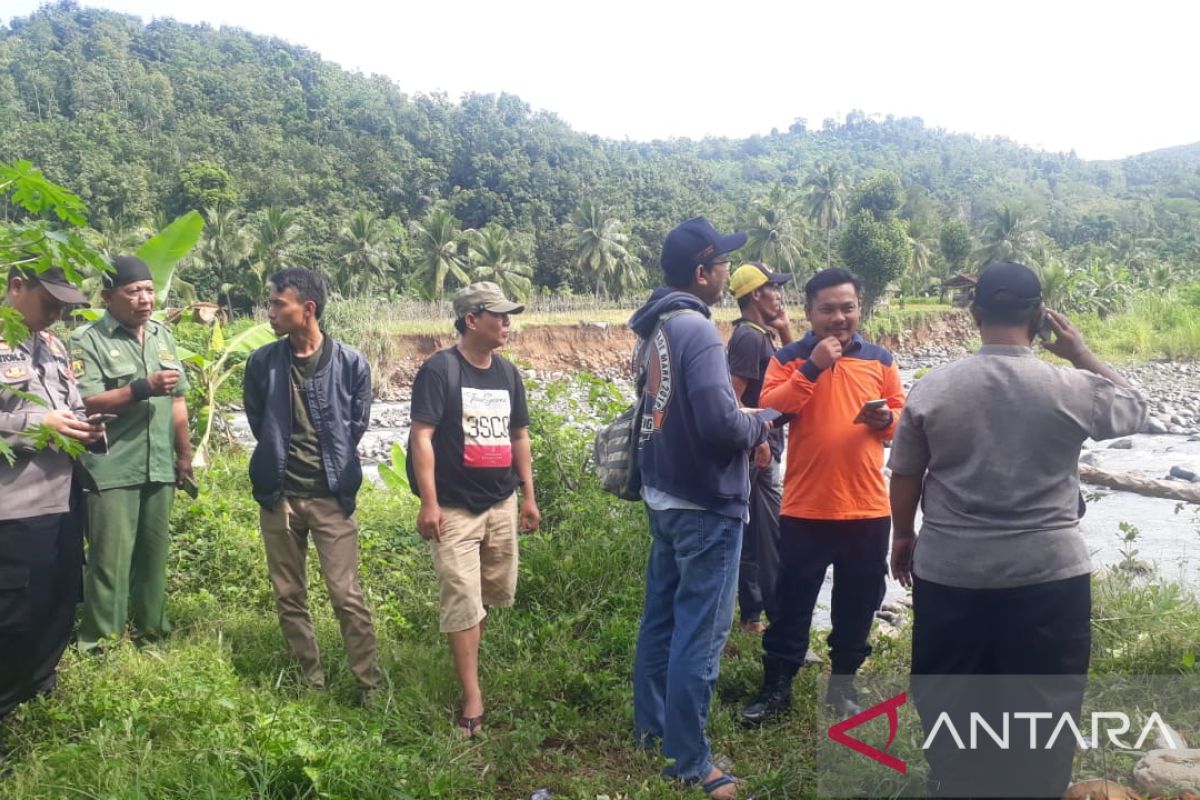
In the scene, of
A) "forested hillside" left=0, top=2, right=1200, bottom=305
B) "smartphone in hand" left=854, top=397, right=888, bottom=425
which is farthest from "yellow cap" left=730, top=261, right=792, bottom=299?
"forested hillside" left=0, top=2, right=1200, bottom=305

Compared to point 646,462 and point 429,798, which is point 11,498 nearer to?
point 429,798

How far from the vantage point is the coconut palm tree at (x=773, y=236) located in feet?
158

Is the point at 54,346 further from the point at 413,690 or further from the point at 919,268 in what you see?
the point at 919,268

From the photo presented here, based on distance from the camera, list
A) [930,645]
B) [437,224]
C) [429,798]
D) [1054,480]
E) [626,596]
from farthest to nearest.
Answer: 1. [437,224]
2. [626,596]
3. [429,798]
4. [930,645]
5. [1054,480]

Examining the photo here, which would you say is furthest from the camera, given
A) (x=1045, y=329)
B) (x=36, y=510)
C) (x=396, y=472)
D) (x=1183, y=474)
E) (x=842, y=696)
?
(x=1183, y=474)

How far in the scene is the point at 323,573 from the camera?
3521 millimetres

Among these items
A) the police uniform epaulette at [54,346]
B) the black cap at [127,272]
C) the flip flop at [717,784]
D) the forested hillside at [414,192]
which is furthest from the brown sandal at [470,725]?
the forested hillside at [414,192]

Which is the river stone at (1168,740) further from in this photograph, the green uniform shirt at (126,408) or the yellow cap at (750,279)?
the green uniform shirt at (126,408)

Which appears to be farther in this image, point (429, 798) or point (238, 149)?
point (238, 149)

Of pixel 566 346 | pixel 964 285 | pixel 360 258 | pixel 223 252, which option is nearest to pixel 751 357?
pixel 964 285

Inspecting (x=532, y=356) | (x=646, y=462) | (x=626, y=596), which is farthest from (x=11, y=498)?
(x=532, y=356)

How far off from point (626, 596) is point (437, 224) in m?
39.2

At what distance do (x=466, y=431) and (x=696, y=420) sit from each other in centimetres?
111

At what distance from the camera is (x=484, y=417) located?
3.42 meters
